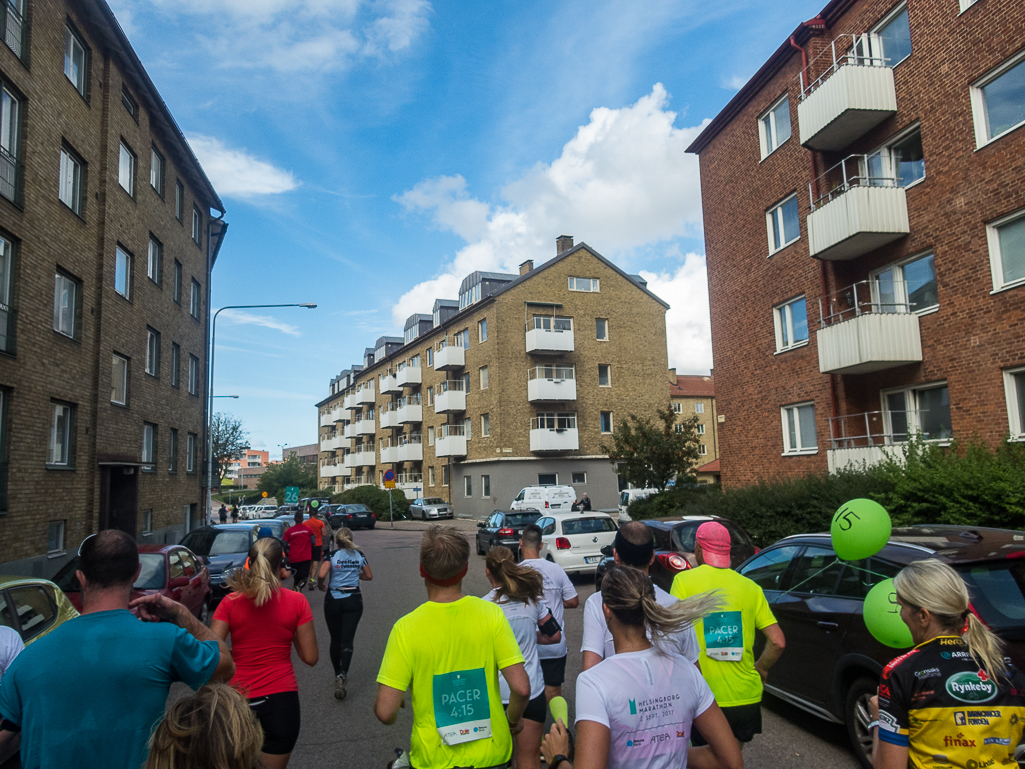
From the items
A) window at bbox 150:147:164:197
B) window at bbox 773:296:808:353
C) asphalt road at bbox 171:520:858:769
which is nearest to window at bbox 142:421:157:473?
window at bbox 150:147:164:197

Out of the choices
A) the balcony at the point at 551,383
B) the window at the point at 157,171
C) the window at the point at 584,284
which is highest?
the window at the point at 584,284

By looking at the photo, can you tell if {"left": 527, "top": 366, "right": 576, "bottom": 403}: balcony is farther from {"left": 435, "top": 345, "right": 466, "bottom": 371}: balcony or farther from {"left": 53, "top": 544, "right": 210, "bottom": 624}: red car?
{"left": 53, "top": 544, "right": 210, "bottom": 624}: red car

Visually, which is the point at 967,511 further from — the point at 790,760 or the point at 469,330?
the point at 469,330

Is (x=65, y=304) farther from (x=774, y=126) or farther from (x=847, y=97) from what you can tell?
(x=774, y=126)

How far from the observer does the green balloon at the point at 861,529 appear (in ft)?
13.4

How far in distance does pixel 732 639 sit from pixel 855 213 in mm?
13942

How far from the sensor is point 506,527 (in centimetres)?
1991

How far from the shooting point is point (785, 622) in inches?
226

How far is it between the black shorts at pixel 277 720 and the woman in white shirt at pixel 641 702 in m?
2.15

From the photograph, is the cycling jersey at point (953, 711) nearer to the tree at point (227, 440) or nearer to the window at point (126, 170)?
the window at point (126, 170)

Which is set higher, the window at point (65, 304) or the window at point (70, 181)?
the window at point (70, 181)

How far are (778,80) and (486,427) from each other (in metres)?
27.0

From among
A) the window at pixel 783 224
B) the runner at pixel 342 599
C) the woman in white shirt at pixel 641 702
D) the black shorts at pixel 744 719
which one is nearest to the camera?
the woman in white shirt at pixel 641 702

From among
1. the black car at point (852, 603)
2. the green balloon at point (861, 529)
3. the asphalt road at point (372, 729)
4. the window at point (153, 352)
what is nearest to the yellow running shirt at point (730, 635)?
the green balloon at point (861, 529)
